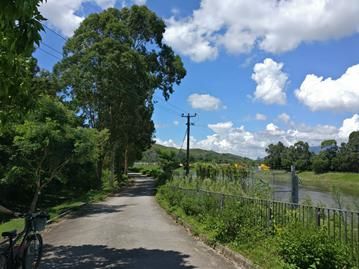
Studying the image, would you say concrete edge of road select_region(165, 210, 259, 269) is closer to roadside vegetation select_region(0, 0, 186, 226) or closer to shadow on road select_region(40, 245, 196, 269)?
shadow on road select_region(40, 245, 196, 269)

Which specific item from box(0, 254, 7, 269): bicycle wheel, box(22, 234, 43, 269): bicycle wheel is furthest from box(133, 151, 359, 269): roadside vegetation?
box(0, 254, 7, 269): bicycle wheel

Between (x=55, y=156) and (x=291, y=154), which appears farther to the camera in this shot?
(x=291, y=154)

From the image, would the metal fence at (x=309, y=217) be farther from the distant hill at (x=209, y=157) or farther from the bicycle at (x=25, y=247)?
the distant hill at (x=209, y=157)

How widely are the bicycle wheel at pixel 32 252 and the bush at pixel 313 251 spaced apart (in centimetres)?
424

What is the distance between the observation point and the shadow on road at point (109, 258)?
30.5 feet

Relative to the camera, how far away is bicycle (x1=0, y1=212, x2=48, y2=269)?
6.93 m

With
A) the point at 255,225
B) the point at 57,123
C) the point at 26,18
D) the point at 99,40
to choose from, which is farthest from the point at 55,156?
the point at 99,40

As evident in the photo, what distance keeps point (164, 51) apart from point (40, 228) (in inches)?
1484

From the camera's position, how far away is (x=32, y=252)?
7.80 meters

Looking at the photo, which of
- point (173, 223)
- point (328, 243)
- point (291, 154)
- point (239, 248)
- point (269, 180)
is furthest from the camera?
point (291, 154)

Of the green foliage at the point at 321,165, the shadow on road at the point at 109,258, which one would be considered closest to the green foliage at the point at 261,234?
the shadow on road at the point at 109,258

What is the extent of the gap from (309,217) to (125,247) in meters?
4.92

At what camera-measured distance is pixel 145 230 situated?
14.9 meters

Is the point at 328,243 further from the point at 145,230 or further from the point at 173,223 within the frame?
the point at 173,223
